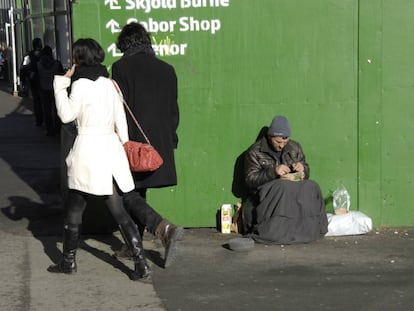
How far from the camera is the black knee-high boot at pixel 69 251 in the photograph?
5.99 metres

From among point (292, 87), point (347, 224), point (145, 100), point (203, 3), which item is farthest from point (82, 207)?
point (347, 224)

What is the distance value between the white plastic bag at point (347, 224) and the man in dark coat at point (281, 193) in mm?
122

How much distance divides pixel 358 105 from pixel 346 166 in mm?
548

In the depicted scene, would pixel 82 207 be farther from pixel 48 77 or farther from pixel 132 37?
pixel 48 77

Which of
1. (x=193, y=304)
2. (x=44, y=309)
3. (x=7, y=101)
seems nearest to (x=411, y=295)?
(x=193, y=304)

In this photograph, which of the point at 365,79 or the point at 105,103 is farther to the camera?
the point at 365,79

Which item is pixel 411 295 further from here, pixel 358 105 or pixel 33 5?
pixel 33 5

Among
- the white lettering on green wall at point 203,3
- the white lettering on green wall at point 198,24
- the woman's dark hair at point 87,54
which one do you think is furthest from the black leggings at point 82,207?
the white lettering on green wall at point 203,3

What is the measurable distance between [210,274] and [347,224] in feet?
5.30

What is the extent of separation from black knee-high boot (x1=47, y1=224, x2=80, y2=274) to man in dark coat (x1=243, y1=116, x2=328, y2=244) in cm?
167

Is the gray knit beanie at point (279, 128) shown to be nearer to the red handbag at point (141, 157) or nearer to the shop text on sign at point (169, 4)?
the shop text on sign at point (169, 4)

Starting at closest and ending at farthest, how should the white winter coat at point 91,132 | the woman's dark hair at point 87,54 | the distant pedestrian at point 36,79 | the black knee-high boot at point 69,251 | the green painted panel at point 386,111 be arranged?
the white winter coat at point 91,132, the woman's dark hair at point 87,54, the black knee-high boot at point 69,251, the green painted panel at point 386,111, the distant pedestrian at point 36,79

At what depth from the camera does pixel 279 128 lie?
7062 millimetres

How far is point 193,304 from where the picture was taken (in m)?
5.55
